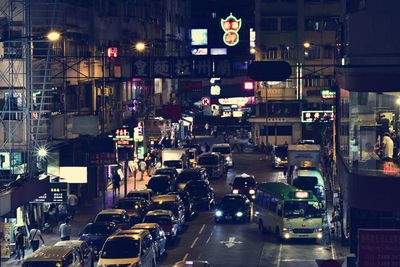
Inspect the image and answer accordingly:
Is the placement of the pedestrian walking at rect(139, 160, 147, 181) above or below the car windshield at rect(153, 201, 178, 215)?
above

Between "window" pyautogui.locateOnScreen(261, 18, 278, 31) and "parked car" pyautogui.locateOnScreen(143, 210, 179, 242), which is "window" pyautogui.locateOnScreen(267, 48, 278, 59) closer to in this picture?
"window" pyautogui.locateOnScreen(261, 18, 278, 31)

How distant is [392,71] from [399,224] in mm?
6762

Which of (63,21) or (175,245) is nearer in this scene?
(175,245)

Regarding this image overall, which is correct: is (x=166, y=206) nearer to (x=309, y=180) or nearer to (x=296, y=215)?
(x=296, y=215)

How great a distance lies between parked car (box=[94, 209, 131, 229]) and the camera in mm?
57438

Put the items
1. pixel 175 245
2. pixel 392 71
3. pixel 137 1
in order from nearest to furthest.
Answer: pixel 392 71, pixel 175 245, pixel 137 1

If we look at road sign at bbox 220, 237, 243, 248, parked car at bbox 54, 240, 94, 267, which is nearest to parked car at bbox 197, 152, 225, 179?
road sign at bbox 220, 237, 243, 248

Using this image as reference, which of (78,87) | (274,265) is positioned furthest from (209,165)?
(274,265)

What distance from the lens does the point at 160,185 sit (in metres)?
74.4

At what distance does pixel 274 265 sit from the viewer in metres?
51.7

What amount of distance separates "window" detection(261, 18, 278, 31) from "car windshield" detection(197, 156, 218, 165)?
34322 mm

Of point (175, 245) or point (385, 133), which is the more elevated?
point (385, 133)

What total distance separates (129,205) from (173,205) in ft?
8.72

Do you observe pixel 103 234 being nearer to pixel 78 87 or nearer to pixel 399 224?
pixel 399 224
